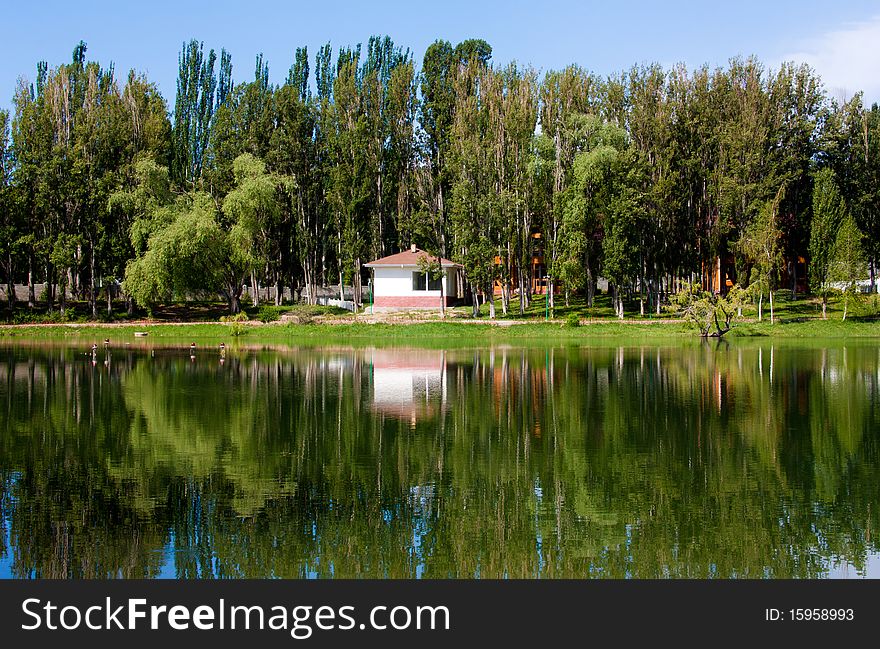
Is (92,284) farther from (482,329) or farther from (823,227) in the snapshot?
(823,227)

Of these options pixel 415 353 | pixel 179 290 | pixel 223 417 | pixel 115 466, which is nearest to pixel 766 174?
pixel 415 353

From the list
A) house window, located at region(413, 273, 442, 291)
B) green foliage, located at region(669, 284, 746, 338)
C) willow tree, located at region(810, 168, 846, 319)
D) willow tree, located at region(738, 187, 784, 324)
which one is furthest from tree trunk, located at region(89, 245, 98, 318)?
willow tree, located at region(810, 168, 846, 319)

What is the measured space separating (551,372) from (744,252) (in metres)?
27.6

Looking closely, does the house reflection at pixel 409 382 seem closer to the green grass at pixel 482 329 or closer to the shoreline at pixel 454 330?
the green grass at pixel 482 329

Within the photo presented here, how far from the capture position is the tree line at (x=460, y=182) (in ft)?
183

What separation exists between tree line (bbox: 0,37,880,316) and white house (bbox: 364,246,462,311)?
148cm

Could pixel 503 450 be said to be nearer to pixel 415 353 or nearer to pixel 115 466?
pixel 115 466

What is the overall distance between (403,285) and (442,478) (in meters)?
48.3

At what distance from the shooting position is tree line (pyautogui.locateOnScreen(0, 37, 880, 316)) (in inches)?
2201

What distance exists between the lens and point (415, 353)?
42281 millimetres

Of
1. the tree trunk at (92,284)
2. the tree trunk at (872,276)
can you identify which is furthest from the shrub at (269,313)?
the tree trunk at (872,276)

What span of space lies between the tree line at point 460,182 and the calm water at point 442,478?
2872 centimetres

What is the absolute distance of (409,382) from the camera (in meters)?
29.2

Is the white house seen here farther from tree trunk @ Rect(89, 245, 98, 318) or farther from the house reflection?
the house reflection
